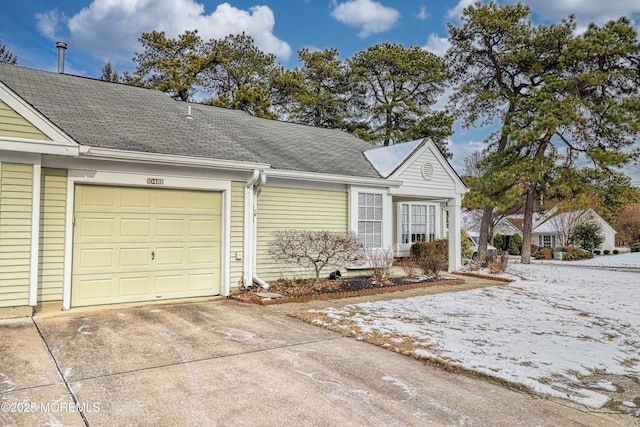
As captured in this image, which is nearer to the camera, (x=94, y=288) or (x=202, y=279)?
(x=94, y=288)

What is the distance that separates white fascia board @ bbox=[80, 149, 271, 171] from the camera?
6750 millimetres

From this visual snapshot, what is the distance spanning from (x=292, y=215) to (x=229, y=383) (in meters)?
6.16

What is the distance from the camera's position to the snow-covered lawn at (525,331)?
14.0 feet

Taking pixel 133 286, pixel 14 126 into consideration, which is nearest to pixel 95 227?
pixel 133 286

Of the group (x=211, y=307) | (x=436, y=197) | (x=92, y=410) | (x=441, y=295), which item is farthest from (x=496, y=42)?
(x=92, y=410)

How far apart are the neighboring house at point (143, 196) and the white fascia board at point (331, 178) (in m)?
0.04

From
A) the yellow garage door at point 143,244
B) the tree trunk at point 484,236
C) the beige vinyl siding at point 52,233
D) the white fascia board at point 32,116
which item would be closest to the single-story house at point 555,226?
the tree trunk at point 484,236

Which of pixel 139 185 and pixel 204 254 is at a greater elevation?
pixel 139 185

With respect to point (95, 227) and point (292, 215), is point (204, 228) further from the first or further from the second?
point (292, 215)

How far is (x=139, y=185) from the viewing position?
292 inches

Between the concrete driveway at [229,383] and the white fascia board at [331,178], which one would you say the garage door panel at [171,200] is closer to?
the white fascia board at [331,178]

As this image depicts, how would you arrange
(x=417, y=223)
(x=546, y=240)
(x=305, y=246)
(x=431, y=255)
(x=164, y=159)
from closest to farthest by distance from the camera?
(x=164, y=159), (x=305, y=246), (x=431, y=255), (x=417, y=223), (x=546, y=240)

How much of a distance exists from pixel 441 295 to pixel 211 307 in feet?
16.3

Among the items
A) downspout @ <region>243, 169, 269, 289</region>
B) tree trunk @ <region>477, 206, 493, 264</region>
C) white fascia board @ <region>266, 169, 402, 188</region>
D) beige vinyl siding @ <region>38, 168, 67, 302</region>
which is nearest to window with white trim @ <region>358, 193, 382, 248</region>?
white fascia board @ <region>266, 169, 402, 188</region>
